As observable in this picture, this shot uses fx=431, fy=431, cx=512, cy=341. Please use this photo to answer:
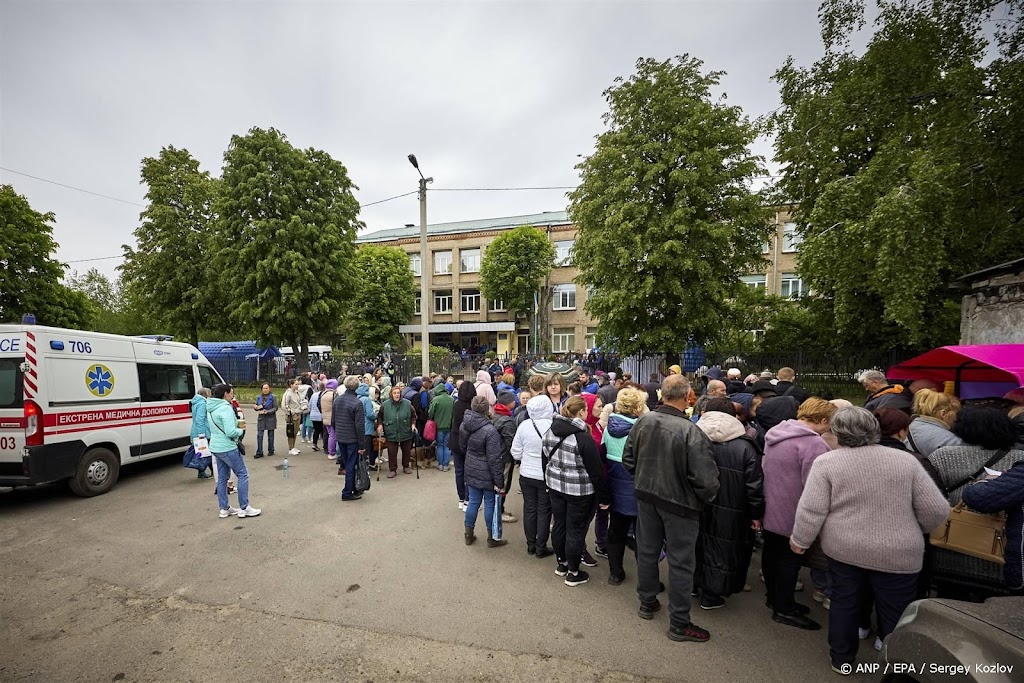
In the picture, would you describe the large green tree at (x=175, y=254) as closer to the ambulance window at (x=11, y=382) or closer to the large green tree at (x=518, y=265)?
the large green tree at (x=518, y=265)

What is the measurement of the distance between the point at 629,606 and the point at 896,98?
13.5 meters

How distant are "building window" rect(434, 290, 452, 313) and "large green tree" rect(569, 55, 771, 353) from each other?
990 inches

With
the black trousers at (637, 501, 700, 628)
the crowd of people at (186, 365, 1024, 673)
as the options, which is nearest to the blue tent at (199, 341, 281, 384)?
the crowd of people at (186, 365, 1024, 673)

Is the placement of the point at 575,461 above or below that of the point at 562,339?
below

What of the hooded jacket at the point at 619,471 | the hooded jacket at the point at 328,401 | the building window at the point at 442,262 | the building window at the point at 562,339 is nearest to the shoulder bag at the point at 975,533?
the hooded jacket at the point at 619,471

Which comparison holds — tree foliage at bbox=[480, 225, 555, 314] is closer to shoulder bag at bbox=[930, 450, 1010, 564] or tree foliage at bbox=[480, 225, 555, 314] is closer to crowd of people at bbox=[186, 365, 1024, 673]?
crowd of people at bbox=[186, 365, 1024, 673]

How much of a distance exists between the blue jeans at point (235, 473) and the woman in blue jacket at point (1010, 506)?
7411 mm

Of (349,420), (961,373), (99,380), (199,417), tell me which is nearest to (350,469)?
(349,420)

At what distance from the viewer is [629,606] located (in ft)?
12.7

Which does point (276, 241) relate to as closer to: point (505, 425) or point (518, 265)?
point (518, 265)

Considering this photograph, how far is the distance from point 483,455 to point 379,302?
31.4 meters

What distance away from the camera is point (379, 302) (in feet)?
113

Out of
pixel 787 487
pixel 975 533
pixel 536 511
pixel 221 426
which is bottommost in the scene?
pixel 536 511

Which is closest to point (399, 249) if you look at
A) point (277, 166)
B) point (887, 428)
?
point (277, 166)
